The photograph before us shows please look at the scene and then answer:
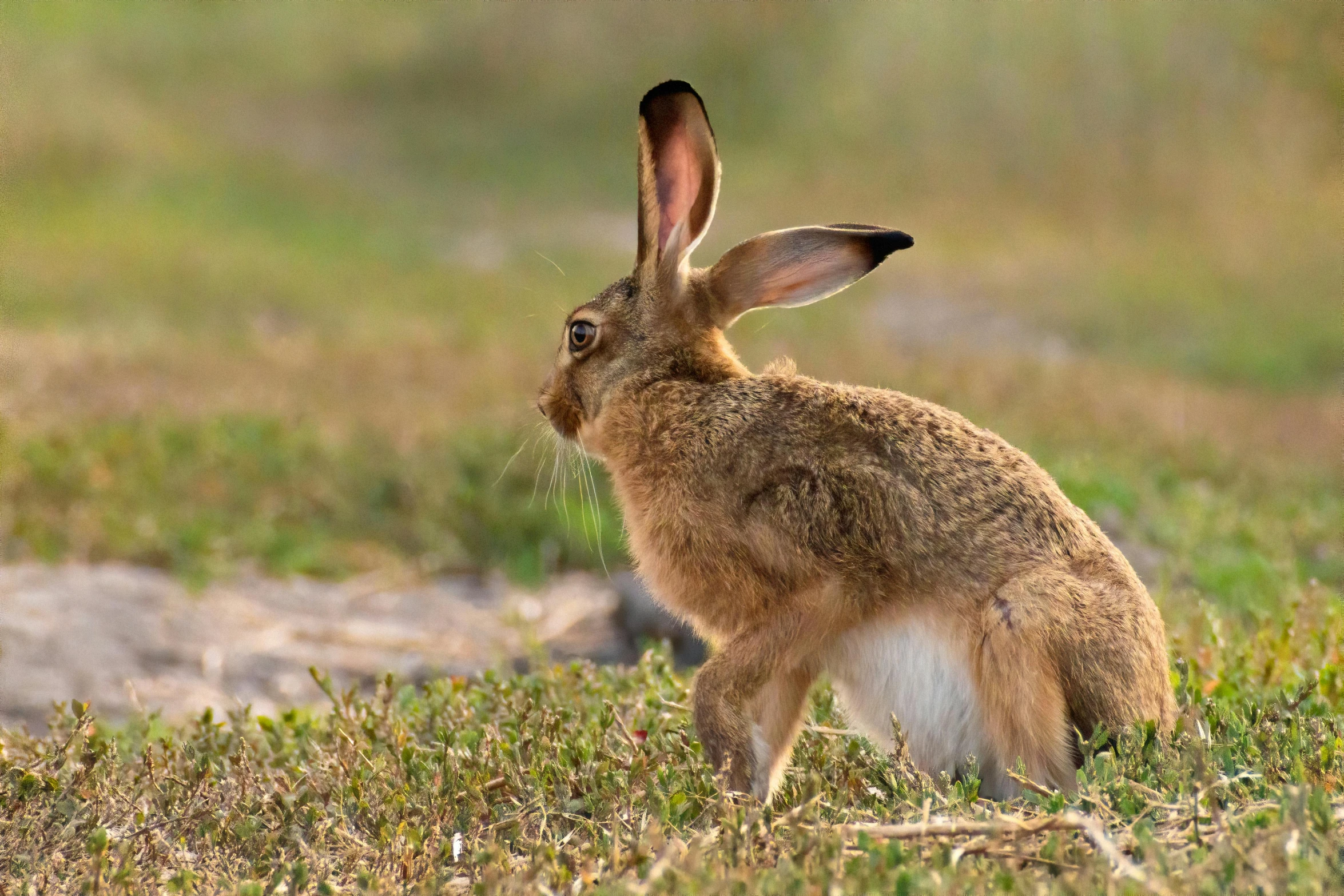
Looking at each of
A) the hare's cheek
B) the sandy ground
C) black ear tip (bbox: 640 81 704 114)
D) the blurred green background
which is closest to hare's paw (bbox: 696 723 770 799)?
the hare's cheek

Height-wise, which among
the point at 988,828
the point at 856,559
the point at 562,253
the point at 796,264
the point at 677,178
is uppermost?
the point at 677,178

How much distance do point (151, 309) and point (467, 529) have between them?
8210mm

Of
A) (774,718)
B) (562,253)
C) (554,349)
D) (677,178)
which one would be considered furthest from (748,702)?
(562,253)

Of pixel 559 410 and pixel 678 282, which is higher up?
pixel 678 282

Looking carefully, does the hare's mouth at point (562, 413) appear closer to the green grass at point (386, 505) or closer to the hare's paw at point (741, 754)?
the hare's paw at point (741, 754)

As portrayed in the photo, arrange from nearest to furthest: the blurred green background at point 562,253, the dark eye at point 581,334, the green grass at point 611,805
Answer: the green grass at point 611,805 → the dark eye at point 581,334 → the blurred green background at point 562,253

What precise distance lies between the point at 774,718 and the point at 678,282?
1407 mm

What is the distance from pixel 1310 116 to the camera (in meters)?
18.1

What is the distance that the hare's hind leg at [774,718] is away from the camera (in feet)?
12.1

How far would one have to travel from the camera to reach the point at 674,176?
14.0 ft

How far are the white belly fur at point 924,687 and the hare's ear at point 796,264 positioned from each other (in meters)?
1.07

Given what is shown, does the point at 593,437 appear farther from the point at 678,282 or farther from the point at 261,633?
the point at 261,633

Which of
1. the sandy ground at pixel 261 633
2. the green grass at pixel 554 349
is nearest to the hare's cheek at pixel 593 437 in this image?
the green grass at pixel 554 349

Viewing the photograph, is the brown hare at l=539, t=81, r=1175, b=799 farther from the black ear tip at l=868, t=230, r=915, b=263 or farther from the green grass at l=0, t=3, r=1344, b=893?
the green grass at l=0, t=3, r=1344, b=893
